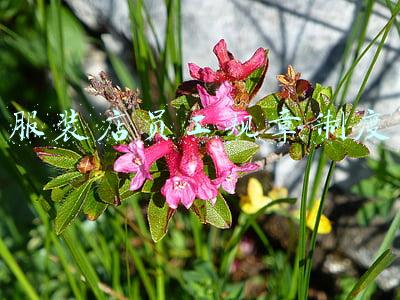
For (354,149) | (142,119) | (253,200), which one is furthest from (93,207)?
(253,200)

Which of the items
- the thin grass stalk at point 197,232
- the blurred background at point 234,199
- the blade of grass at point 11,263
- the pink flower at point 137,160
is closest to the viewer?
the pink flower at point 137,160

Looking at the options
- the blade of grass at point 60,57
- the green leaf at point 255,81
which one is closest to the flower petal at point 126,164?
the green leaf at point 255,81

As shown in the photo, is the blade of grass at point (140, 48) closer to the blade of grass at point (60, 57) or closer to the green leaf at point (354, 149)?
the blade of grass at point (60, 57)

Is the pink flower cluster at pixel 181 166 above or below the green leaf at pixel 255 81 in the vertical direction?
below

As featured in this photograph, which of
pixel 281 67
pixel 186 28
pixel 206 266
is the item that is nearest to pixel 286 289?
pixel 206 266

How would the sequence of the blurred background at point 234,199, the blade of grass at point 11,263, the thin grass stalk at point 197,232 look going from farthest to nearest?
the thin grass stalk at point 197,232 < the blurred background at point 234,199 < the blade of grass at point 11,263

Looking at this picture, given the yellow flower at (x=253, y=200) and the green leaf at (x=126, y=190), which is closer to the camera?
the green leaf at (x=126, y=190)

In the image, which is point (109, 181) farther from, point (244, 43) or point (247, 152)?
point (244, 43)
